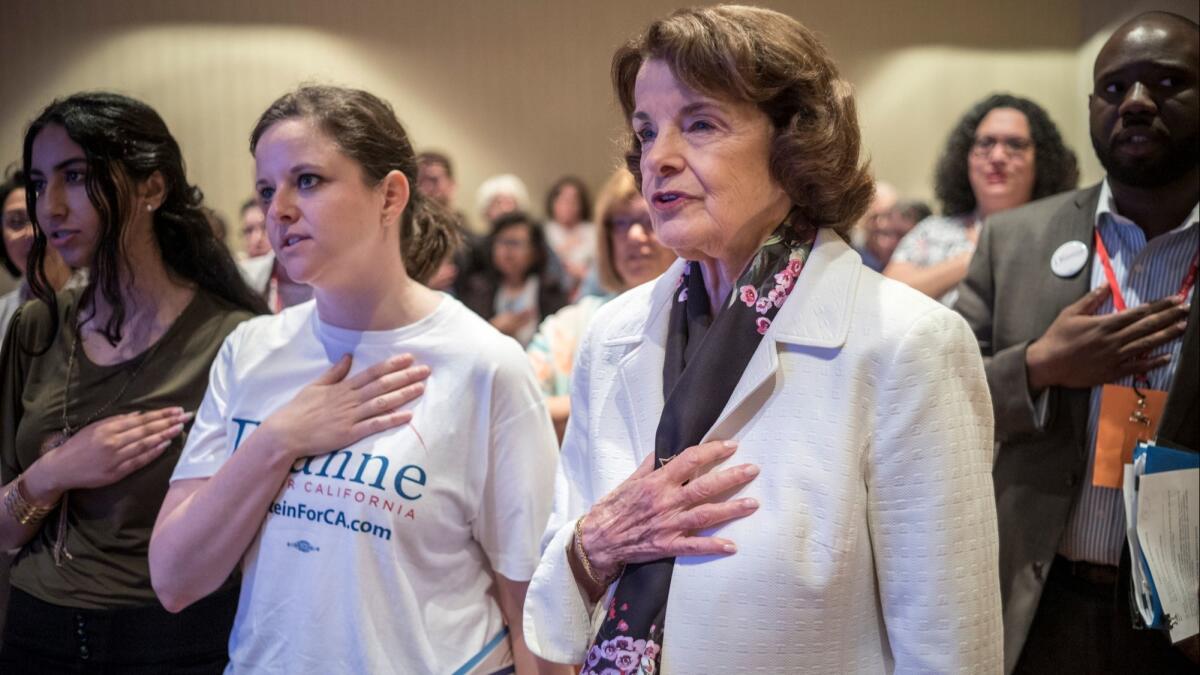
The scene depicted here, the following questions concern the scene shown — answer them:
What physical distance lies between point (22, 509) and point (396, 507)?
77 cm

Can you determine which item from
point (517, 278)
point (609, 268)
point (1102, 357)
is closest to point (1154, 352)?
point (1102, 357)

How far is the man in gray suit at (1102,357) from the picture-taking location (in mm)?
2037

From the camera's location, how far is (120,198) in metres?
1.99

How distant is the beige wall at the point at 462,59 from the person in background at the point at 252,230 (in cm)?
13

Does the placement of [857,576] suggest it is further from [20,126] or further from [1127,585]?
[20,126]

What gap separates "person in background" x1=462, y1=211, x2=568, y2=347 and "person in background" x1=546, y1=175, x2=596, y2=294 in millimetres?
90

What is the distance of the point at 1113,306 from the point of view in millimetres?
2139

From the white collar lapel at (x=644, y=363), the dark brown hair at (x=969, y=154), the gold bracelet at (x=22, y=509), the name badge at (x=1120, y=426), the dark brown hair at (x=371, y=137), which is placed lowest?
the gold bracelet at (x=22, y=509)

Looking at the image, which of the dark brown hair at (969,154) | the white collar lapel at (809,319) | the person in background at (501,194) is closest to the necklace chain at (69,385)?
the person in background at (501,194)

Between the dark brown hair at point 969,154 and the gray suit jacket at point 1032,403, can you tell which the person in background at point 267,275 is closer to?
the gray suit jacket at point 1032,403

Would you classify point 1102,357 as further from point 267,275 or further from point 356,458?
point 267,275

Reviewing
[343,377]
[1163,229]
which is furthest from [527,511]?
[1163,229]

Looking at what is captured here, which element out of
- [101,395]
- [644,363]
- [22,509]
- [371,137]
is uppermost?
[371,137]

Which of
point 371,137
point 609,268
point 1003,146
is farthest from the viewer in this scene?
point 1003,146
